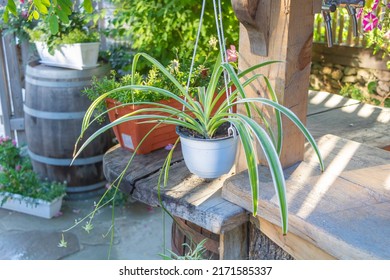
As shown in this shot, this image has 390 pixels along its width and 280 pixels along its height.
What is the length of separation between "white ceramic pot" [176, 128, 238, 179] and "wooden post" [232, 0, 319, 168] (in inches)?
5.9

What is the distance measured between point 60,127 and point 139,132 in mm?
1370

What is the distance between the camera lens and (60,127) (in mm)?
2814

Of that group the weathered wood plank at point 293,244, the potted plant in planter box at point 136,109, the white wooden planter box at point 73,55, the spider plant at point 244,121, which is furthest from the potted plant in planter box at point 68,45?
the weathered wood plank at point 293,244

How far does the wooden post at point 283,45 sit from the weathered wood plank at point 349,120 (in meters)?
0.51

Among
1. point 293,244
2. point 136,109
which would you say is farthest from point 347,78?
point 293,244

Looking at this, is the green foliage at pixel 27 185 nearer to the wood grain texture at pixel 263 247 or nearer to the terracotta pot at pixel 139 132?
the terracotta pot at pixel 139 132

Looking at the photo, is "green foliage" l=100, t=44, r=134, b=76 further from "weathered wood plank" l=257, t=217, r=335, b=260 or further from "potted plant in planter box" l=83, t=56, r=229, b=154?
"weathered wood plank" l=257, t=217, r=335, b=260

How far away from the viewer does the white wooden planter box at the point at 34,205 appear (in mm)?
2902

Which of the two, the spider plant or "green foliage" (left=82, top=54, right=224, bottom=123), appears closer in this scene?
the spider plant

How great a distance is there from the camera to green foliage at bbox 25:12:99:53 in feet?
8.95

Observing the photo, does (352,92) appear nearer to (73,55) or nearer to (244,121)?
(73,55)

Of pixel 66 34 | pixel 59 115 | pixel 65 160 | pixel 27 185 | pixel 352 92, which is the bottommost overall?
pixel 27 185

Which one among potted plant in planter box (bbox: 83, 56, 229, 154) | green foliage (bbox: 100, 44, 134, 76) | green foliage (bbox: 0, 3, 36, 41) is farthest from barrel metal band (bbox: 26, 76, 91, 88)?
potted plant in planter box (bbox: 83, 56, 229, 154)

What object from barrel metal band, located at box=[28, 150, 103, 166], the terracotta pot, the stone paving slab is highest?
the terracotta pot
